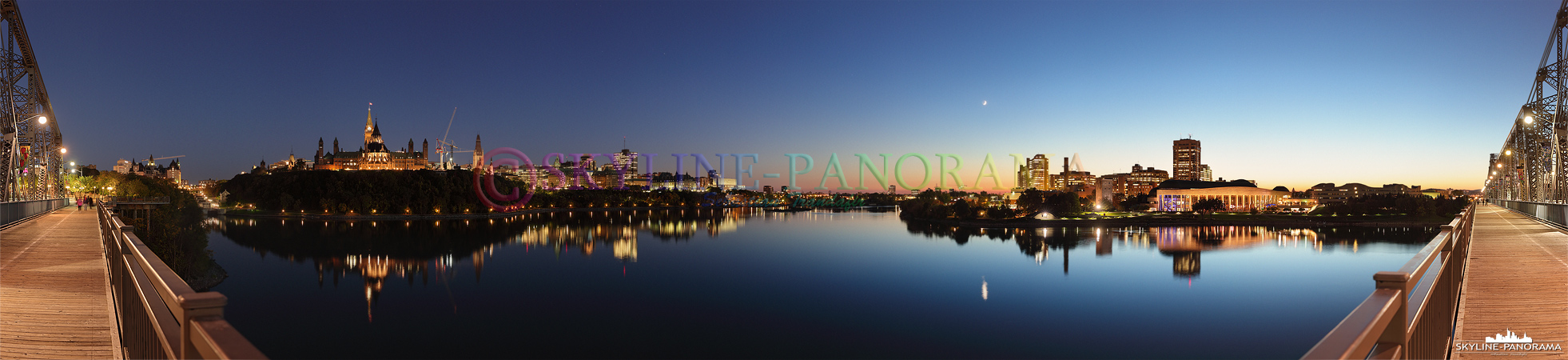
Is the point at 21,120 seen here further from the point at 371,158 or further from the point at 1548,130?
the point at 371,158

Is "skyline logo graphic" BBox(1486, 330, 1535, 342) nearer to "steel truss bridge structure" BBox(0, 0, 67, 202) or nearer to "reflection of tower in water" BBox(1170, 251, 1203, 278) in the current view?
"steel truss bridge structure" BBox(0, 0, 67, 202)

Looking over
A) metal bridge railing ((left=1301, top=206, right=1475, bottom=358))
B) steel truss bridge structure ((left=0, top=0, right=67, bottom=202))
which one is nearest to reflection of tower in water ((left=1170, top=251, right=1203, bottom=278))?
metal bridge railing ((left=1301, top=206, right=1475, bottom=358))

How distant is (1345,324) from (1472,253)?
→ 1042cm

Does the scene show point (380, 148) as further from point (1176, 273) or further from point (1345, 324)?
point (1345, 324)

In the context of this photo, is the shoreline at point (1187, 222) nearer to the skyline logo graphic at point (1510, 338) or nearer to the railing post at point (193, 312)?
the skyline logo graphic at point (1510, 338)

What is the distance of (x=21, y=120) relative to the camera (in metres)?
26.3

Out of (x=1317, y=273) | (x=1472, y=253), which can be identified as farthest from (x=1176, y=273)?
(x=1472, y=253)

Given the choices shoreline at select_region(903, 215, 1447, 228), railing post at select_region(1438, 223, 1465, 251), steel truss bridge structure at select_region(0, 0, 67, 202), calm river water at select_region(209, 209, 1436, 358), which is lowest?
calm river water at select_region(209, 209, 1436, 358)

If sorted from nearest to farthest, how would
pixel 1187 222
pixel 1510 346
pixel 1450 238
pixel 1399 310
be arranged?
pixel 1399 310 < pixel 1450 238 < pixel 1510 346 < pixel 1187 222

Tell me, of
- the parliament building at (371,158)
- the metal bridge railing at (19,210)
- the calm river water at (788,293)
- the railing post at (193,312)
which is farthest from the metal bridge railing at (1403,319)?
the parliament building at (371,158)

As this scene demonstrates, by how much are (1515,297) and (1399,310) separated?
5.58 metres

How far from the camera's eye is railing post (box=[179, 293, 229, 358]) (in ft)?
7.84

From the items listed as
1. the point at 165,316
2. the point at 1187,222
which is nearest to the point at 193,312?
the point at 165,316

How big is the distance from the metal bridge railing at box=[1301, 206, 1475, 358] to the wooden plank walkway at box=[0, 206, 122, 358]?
7316 millimetres
